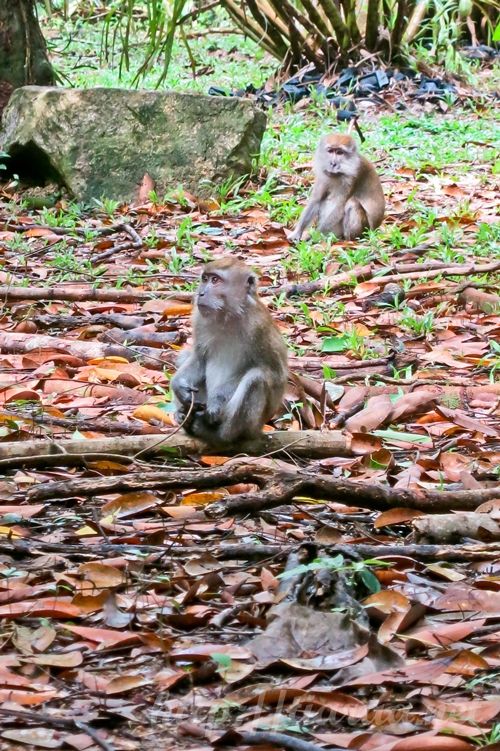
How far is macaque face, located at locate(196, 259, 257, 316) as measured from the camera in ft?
17.5

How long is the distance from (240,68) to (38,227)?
8414 mm

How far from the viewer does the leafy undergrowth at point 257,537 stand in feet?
9.29

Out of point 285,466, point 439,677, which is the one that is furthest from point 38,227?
point 439,677

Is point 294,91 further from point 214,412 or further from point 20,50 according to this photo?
point 214,412

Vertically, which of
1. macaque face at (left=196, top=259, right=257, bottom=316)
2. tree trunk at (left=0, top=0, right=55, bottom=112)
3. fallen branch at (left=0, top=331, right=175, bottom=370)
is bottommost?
fallen branch at (left=0, top=331, right=175, bottom=370)

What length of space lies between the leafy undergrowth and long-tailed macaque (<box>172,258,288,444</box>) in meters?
0.24

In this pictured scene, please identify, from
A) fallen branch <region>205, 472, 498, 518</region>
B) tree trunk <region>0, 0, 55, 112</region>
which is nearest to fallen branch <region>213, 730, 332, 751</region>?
fallen branch <region>205, 472, 498, 518</region>

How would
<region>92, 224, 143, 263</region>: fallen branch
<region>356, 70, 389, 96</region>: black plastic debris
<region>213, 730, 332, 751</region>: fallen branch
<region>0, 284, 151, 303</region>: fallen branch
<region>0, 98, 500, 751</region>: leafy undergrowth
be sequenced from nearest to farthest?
<region>213, 730, 332, 751</region>: fallen branch → <region>0, 98, 500, 751</region>: leafy undergrowth → <region>0, 284, 151, 303</region>: fallen branch → <region>92, 224, 143, 263</region>: fallen branch → <region>356, 70, 389, 96</region>: black plastic debris

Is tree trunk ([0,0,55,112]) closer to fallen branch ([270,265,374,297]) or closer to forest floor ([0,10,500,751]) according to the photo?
forest floor ([0,10,500,751])

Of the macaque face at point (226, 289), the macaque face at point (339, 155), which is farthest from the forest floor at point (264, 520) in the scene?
the macaque face at point (339, 155)

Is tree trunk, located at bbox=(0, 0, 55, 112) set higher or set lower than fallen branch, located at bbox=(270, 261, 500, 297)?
higher

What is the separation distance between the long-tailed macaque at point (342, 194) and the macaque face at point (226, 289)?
4.79 m

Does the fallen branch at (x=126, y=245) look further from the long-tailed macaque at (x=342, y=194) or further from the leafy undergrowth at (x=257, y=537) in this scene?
the long-tailed macaque at (x=342, y=194)

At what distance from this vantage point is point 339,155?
1078 centimetres
